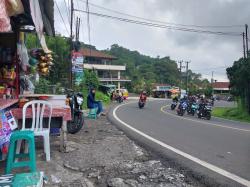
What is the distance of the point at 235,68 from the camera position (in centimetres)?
3083

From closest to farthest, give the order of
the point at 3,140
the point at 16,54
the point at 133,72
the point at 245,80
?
1. the point at 3,140
2. the point at 16,54
3. the point at 245,80
4. the point at 133,72

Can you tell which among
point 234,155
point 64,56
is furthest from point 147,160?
point 64,56

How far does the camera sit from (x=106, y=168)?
6.36 meters

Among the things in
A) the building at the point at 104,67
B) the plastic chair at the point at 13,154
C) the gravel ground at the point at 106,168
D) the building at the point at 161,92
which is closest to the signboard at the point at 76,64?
the gravel ground at the point at 106,168

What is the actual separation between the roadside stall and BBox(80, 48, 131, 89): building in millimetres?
65745

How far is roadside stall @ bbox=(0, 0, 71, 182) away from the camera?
6.10 m

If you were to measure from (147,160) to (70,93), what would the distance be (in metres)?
5.09

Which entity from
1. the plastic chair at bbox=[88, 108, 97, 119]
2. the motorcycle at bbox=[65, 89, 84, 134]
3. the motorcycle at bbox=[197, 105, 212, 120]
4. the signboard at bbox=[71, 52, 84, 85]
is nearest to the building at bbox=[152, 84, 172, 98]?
the motorcycle at bbox=[197, 105, 212, 120]

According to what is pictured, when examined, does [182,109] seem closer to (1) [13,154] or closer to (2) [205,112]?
(2) [205,112]

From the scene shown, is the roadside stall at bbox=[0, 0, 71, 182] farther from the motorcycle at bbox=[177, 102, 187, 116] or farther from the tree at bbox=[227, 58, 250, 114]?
the tree at bbox=[227, 58, 250, 114]

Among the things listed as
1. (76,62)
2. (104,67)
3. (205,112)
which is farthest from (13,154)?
(104,67)

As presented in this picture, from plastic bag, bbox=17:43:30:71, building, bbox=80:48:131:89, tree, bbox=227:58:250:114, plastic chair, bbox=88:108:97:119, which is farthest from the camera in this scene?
building, bbox=80:48:131:89

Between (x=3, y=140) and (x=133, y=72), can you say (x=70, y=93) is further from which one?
(x=133, y=72)

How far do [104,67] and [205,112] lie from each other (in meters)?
58.4
